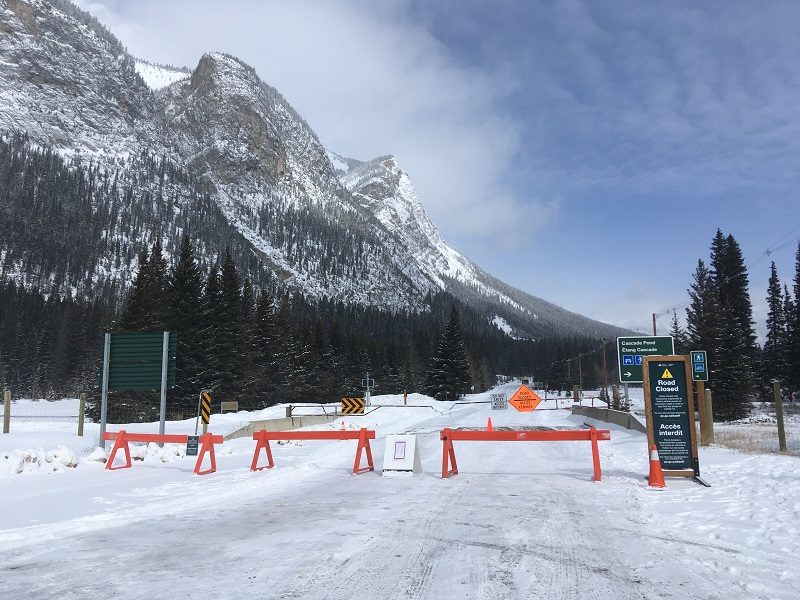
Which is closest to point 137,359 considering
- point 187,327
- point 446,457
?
point 446,457

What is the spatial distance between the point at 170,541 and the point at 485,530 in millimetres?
3893

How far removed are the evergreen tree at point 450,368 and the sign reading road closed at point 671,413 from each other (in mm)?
59528

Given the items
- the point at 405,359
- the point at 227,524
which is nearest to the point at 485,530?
the point at 227,524

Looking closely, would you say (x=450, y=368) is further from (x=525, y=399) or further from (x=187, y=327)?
(x=525, y=399)

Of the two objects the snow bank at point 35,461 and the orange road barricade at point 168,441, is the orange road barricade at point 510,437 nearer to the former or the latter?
the orange road barricade at point 168,441

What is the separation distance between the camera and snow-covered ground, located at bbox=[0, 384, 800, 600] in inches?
201

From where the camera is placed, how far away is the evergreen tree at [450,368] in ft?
236

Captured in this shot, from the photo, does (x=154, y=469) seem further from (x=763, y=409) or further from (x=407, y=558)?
(x=763, y=409)

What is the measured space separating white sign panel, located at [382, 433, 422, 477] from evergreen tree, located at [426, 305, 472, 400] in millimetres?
59005

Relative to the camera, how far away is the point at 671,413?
11969 mm

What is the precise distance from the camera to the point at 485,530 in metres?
7.28

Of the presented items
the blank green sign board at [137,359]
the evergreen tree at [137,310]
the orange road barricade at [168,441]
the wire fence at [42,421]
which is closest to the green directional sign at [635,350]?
the orange road barricade at [168,441]

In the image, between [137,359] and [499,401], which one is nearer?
[137,359]

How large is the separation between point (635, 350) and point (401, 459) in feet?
54.1
